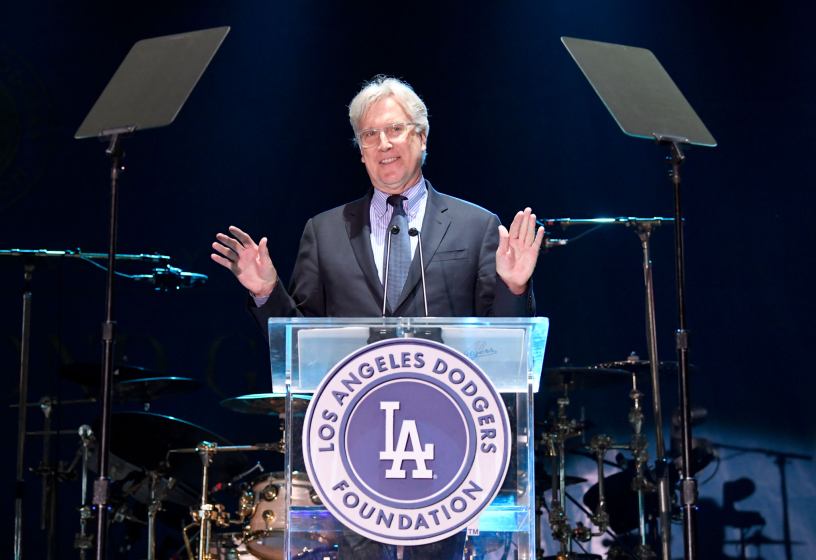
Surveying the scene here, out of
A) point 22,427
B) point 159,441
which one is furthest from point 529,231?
point 22,427

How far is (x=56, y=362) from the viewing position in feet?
15.4

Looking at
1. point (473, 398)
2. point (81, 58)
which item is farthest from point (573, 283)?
point (473, 398)

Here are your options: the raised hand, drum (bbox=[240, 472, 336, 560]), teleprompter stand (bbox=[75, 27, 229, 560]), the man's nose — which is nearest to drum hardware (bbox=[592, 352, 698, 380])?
drum (bbox=[240, 472, 336, 560])

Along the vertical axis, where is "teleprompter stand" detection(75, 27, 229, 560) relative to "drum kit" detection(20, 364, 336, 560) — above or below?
above

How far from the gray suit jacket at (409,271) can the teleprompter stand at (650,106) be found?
44 centimetres

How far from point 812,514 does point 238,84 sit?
3876 mm

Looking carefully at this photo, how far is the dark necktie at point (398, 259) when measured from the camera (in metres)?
2.12

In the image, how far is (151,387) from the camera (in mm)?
4055

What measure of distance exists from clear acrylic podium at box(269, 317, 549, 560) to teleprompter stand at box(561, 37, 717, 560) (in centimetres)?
54

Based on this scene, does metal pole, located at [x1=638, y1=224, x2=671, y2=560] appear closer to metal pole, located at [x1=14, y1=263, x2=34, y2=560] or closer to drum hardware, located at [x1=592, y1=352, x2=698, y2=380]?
drum hardware, located at [x1=592, y1=352, x2=698, y2=380]

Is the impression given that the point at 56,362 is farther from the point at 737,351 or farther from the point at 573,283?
the point at 737,351

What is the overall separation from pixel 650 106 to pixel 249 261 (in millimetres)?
1078

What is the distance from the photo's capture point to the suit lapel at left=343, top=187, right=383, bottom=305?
2152mm
